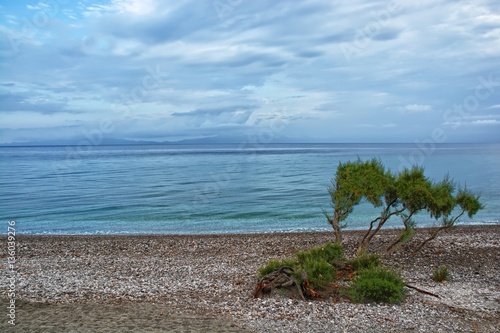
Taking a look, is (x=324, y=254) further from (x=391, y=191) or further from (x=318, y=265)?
(x=391, y=191)

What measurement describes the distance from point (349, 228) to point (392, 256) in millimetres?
10979

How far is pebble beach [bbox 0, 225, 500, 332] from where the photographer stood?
1027 centimetres

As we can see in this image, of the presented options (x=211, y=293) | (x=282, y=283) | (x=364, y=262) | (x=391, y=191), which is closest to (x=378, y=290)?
(x=282, y=283)

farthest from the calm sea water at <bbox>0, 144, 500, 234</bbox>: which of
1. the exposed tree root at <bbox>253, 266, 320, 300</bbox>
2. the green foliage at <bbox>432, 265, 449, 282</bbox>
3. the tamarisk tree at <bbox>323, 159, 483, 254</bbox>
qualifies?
the exposed tree root at <bbox>253, 266, 320, 300</bbox>

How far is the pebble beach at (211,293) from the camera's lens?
10266 millimetres

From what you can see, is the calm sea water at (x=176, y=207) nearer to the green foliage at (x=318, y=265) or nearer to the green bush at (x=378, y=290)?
the green foliage at (x=318, y=265)

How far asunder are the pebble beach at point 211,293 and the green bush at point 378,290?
305 mm

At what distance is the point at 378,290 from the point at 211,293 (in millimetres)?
4557

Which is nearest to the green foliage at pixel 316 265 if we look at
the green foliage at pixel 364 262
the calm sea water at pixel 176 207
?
the green foliage at pixel 364 262

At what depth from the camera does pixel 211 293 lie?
12938mm

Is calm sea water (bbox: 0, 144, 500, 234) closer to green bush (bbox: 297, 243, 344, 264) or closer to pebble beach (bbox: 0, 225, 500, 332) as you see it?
pebble beach (bbox: 0, 225, 500, 332)

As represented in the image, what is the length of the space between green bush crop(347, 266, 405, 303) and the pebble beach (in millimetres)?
305

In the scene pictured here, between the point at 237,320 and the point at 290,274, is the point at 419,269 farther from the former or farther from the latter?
the point at 237,320

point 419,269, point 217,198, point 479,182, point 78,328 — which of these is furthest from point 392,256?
point 479,182
